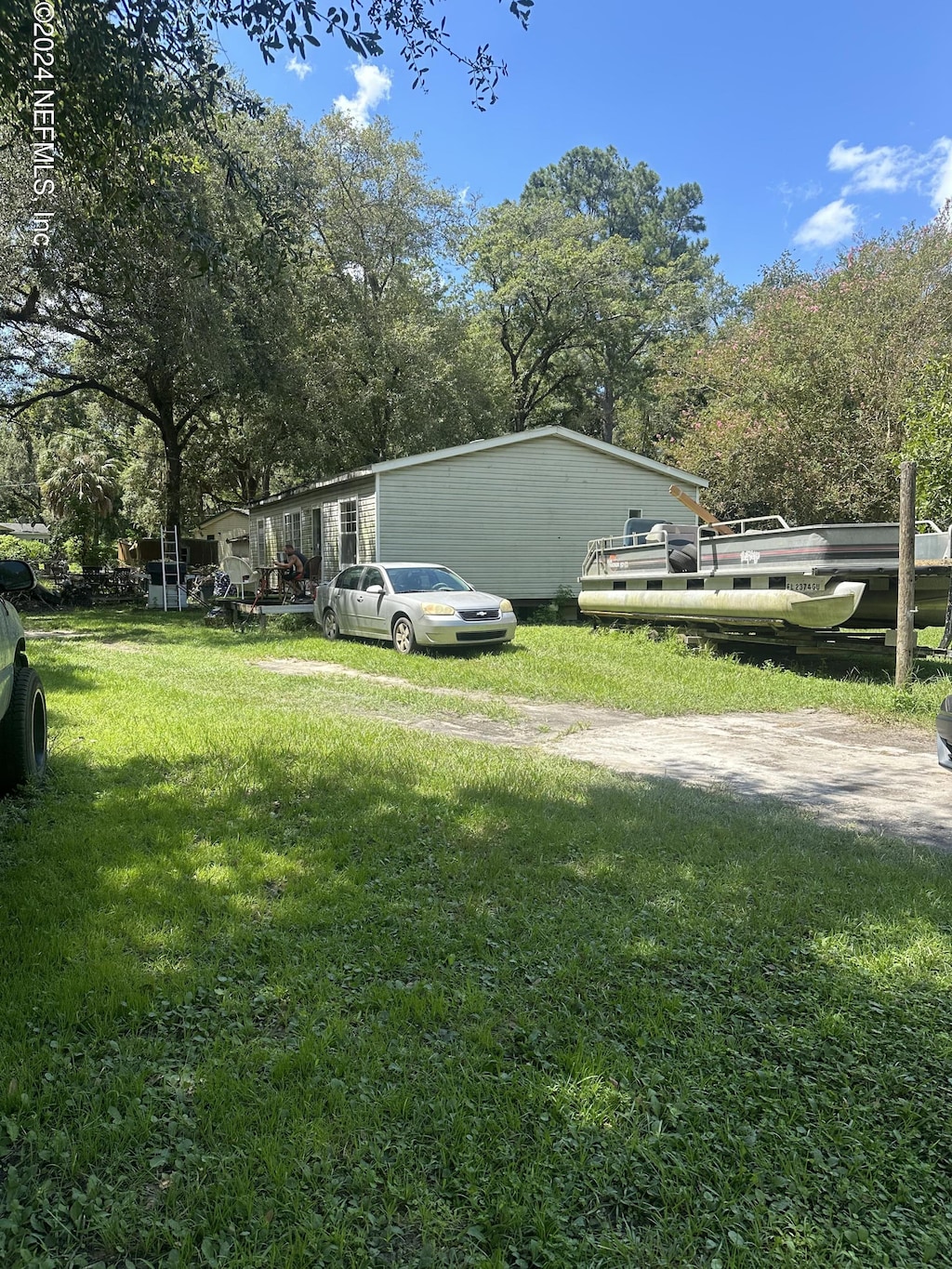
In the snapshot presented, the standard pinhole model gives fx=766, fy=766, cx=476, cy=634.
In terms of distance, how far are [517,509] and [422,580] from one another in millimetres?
6492

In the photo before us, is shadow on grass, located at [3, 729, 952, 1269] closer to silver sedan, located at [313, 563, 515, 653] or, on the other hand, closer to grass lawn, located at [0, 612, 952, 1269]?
grass lawn, located at [0, 612, 952, 1269]

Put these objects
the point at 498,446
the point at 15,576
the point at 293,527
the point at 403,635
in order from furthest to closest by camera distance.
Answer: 1. the point at 293,527
2. the point at 498,446
3. the point at 403,635
4. the point at 15,576

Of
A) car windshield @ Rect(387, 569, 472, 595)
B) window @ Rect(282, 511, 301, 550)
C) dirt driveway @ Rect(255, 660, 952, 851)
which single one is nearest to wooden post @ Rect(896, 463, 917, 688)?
dirt driveway @ Rect(255, 660, 952, 851)

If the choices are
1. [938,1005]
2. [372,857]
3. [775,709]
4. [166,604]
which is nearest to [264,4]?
[372,857]

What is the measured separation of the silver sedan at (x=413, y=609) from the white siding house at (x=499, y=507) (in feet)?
11.4

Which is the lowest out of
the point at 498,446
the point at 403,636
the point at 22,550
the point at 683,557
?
the point at 403,636

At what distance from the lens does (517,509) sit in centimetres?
1866

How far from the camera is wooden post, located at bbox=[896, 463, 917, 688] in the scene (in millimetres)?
8508

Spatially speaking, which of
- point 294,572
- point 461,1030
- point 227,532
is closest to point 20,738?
point 461,1030

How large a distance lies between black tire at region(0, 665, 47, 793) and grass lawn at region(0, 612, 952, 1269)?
21 cm

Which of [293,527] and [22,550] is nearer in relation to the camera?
[293,527]

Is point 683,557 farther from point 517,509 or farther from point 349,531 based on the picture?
point 349,531

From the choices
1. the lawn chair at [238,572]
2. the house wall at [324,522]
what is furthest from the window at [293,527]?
the lawn chair at [238,572]

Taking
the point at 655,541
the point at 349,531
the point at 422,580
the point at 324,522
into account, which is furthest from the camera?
the point at 324,522
